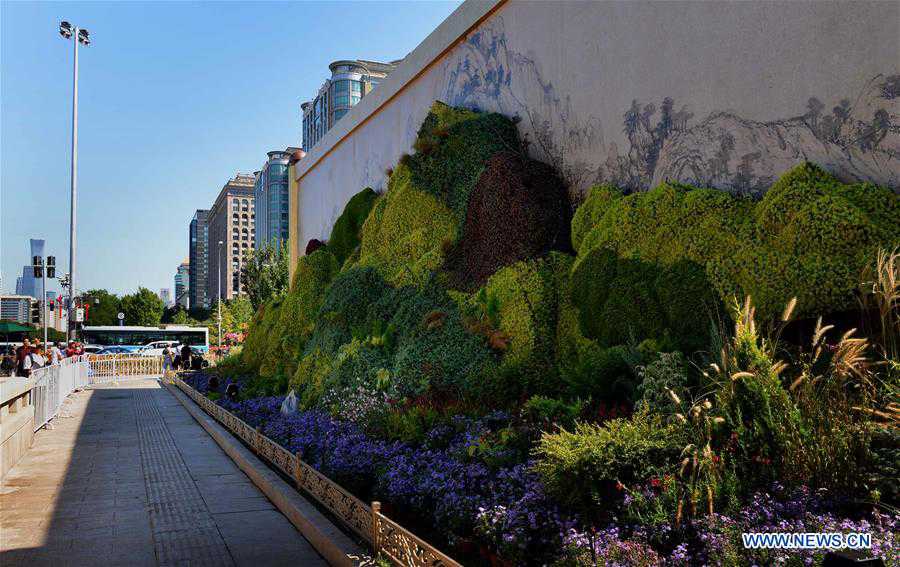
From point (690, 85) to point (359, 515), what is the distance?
6307 mm

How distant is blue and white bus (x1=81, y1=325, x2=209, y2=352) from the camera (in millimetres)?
55188

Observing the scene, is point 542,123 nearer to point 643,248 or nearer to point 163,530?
point 643,248

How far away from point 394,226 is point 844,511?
1036 cm

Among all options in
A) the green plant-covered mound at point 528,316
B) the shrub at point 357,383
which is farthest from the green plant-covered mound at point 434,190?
the green plant-covered mound at point 528,316

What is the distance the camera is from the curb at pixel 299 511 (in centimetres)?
577

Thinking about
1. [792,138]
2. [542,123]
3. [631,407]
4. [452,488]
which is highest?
[542,123]

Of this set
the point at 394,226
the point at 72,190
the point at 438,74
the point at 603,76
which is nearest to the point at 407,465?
the point at 603,76

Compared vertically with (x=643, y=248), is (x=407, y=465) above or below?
below

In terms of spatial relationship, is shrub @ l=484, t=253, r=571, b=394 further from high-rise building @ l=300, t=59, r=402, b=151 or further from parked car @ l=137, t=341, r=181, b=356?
high-rise building @ l=300, t=59, r=402, b=151

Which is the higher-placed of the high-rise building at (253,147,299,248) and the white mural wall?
the high-rise building at (253,147,299,248)

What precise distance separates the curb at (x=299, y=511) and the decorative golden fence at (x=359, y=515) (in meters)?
0.12

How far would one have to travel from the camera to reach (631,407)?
651 cm

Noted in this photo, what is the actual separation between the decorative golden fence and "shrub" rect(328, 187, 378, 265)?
8.56m

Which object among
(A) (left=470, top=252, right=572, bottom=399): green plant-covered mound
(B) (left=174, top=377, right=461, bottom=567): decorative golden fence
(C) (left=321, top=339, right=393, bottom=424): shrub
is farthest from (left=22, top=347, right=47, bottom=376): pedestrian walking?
(A) (left=470, top=252, right=572, bottom=399): green plant-covered mound
